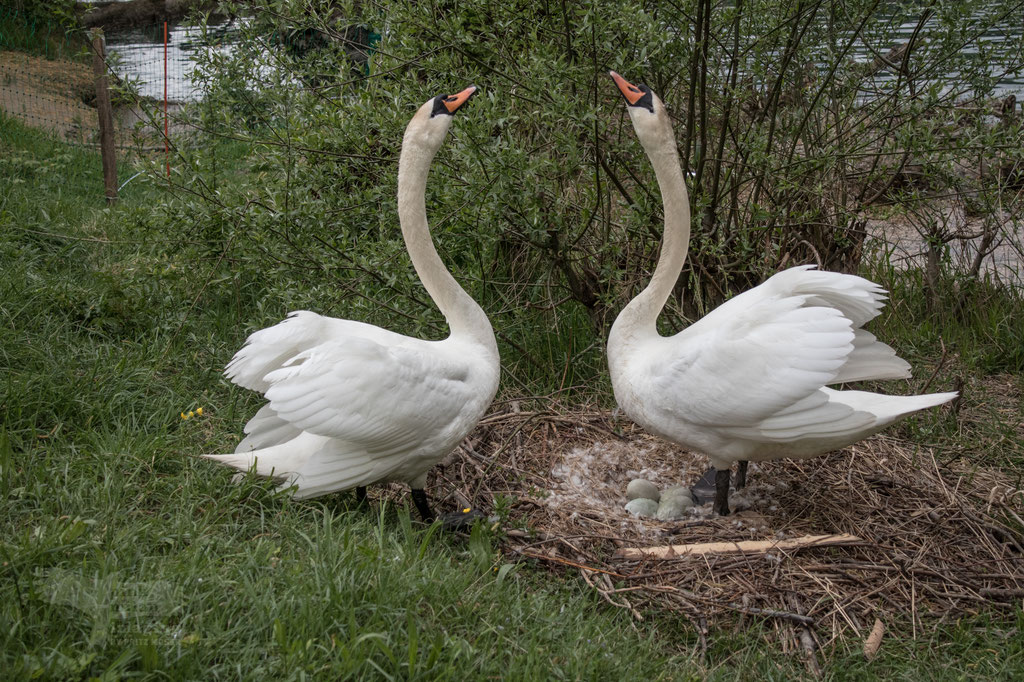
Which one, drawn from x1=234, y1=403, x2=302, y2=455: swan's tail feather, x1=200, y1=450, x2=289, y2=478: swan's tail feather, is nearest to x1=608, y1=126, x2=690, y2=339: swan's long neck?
x1=234, y1=403, x2=302, y2=455: swan's tail feather

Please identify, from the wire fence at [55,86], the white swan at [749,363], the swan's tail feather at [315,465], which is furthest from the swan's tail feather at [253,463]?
the wire fence at [55,86]

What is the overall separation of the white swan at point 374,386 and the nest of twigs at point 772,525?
1.94ft

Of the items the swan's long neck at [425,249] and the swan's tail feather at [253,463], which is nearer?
the swan's tail feather at [253,463]

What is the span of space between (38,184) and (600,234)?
18.5 ft

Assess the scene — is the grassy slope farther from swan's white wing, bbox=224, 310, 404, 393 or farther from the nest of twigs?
swan's white wing, bbox=224, 310, 404, 393

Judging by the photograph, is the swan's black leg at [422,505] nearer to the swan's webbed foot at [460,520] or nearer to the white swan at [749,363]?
the swan's webbed foot at [460,520]

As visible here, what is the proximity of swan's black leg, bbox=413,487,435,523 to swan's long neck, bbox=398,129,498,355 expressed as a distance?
801mm

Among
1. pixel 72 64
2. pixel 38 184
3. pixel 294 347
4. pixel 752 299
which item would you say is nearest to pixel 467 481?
pixel 294 347

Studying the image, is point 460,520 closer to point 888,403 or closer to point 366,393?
point 366,393

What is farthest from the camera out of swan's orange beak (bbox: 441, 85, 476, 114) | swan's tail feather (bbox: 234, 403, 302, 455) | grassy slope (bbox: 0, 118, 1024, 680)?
swan's orange beak (bbox: 441, 85, 476, 114)

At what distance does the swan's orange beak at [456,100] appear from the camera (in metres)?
4.29

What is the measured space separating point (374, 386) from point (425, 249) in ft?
3.42

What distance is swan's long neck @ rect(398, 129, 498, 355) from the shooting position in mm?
4418

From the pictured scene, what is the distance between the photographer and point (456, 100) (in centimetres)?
431
